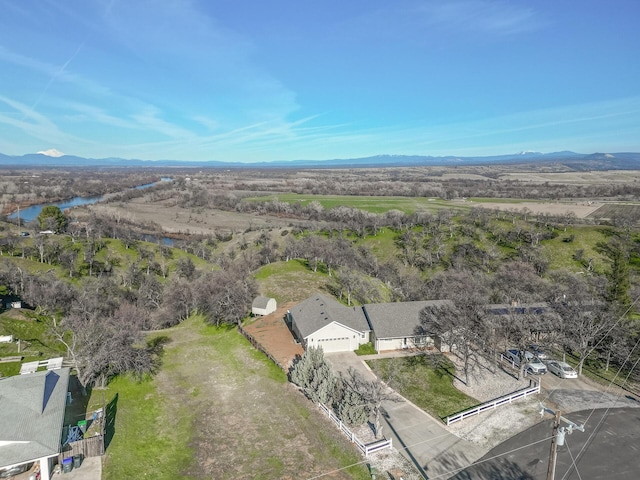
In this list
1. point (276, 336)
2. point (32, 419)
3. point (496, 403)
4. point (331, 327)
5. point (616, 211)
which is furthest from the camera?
point (616, 211)

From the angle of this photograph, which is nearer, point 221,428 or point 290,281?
point 221,428

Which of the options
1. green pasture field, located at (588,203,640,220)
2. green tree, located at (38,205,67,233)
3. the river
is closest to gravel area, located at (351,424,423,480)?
green tree, located at (38,205,67,233)

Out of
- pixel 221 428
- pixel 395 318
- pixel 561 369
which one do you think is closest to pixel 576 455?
pixel 561 369

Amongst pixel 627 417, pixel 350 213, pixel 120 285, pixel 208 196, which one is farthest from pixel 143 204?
pixel 627 417

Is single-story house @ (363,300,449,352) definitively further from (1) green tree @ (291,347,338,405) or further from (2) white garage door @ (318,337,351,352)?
(1) green tree @ (291,347,338,405)

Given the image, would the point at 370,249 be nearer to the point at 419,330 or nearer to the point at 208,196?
the point at 419,330

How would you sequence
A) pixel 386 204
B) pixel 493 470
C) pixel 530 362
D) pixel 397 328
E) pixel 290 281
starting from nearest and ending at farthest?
pixel 493 470 < pixel 530 362 < pixel 397 328 < pixel 290 281 < pixel 386 204

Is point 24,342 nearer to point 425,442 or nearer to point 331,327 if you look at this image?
point 331,327

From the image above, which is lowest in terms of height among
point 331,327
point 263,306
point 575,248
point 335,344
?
point 575,248
